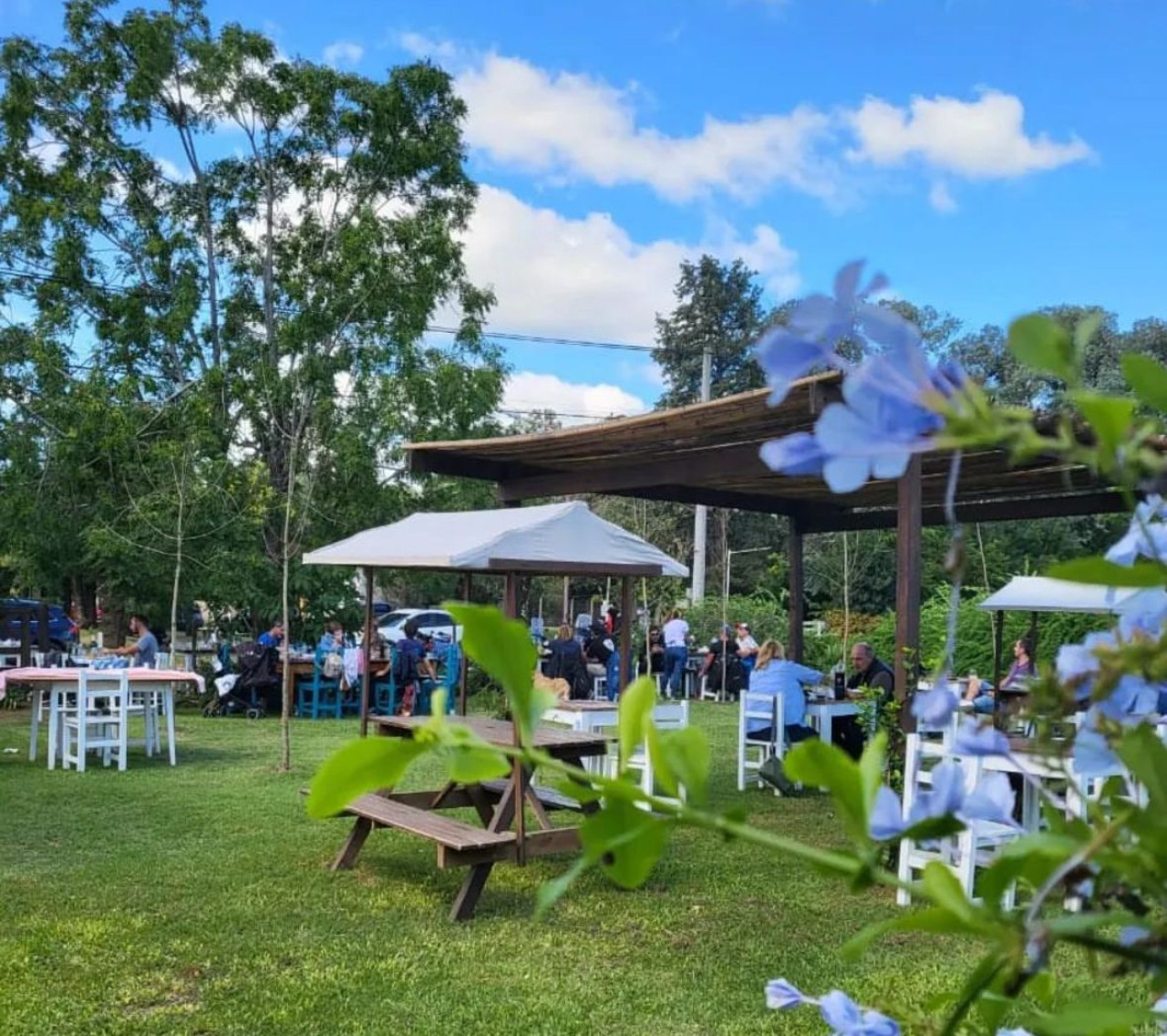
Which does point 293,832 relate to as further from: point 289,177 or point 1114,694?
point 289,177

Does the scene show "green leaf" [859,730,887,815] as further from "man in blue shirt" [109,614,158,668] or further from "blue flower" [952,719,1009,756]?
"man in blue shirt" [109,614,158,668]

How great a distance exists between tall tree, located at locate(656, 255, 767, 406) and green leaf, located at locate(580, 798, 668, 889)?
1479 inches

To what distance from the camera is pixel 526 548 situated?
6.09 m

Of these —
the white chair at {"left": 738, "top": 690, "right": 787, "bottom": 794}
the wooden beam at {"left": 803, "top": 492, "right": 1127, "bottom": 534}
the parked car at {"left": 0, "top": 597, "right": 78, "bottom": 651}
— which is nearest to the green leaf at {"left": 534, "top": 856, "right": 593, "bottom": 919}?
the wooden beam at {"left": 803, "top": 492, "right": 1127, "bottom": 534}

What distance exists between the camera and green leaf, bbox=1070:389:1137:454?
368mm

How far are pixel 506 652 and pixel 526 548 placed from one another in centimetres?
566

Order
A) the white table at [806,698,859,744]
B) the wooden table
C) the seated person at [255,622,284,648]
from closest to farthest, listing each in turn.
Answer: the wooden table
the white table at [806,698,859,744]
the seated person at [255,622,284,648]

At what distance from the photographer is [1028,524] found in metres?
23.5

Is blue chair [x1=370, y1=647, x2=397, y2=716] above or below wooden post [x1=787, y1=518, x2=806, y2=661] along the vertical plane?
below

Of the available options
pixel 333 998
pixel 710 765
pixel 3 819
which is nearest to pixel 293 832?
pixel 3 819

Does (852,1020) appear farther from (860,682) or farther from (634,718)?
(860,682)

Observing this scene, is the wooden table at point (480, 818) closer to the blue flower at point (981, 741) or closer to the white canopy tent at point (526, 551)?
the white canopy tent at point (526, 551)

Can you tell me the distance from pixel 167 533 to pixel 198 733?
376 cm

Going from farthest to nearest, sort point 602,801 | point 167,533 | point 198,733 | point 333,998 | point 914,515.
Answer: point 167,533 → point 198,733 → point 914,515 → point 333,998 → point 602,801
